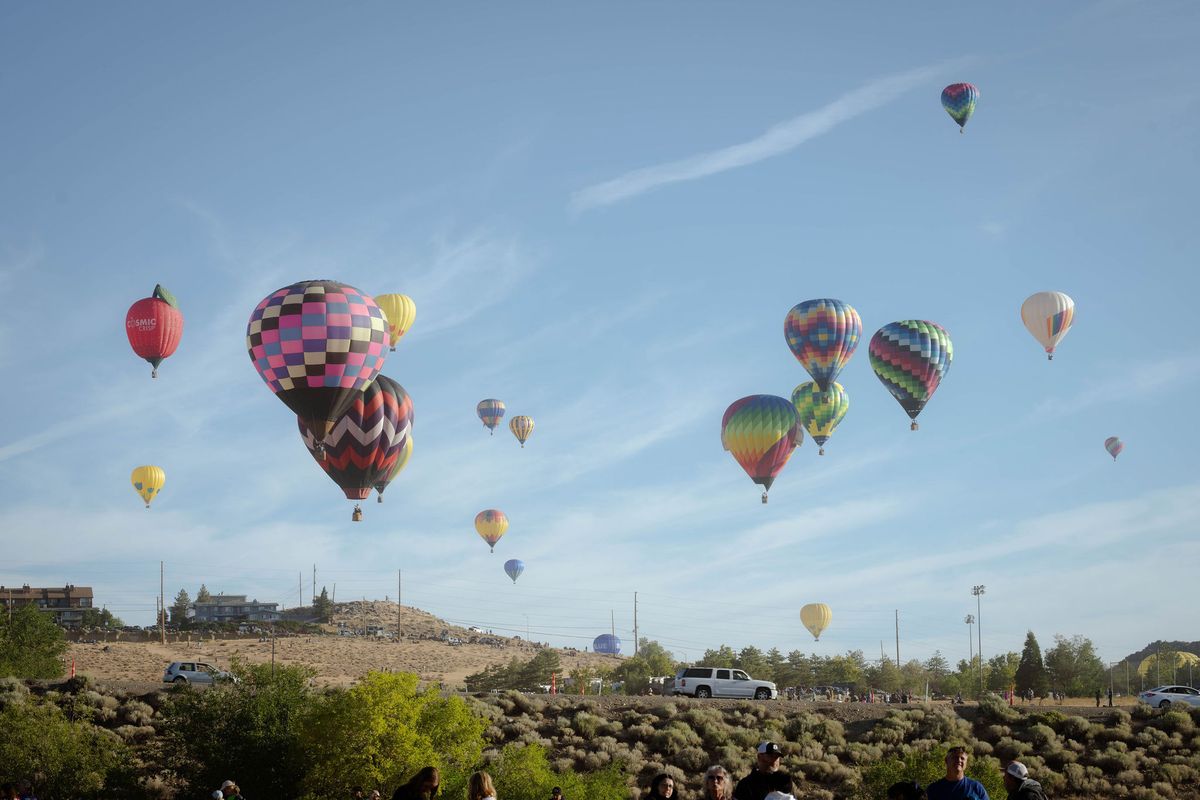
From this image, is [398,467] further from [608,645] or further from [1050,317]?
[608,645]

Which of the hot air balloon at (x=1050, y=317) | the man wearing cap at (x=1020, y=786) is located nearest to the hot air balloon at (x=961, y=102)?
the hot air balloon at (x=1050, y=317)

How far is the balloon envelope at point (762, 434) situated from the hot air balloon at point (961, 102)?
19075mm

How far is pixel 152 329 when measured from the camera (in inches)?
2334

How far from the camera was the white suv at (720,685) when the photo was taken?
5512 cm

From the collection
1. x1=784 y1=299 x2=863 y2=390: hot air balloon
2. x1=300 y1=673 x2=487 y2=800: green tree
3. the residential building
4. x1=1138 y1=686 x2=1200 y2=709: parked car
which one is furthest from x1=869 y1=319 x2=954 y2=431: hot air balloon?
the residential building

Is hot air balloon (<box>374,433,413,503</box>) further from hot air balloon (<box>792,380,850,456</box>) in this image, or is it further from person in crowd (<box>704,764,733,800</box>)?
person in crowd (<box>704,764,733,800</box>)

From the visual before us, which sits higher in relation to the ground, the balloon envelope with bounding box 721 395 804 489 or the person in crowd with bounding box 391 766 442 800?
the balloon envelope with bounding box 721 395 804 489

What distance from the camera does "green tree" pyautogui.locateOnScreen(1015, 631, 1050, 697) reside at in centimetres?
8950

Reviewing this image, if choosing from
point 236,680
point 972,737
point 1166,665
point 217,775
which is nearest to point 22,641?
point 236,680

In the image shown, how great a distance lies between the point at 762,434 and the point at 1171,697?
81.9 ft

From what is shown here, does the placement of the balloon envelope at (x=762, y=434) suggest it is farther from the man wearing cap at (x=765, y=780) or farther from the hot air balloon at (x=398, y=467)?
the man wearing cap at (x=765, y=780)

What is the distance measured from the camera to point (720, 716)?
5112cm

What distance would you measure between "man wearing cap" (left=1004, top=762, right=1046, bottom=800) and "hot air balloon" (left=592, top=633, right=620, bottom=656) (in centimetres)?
14609

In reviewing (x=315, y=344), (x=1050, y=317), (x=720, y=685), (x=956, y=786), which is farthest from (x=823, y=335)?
(x=956, y=786)
